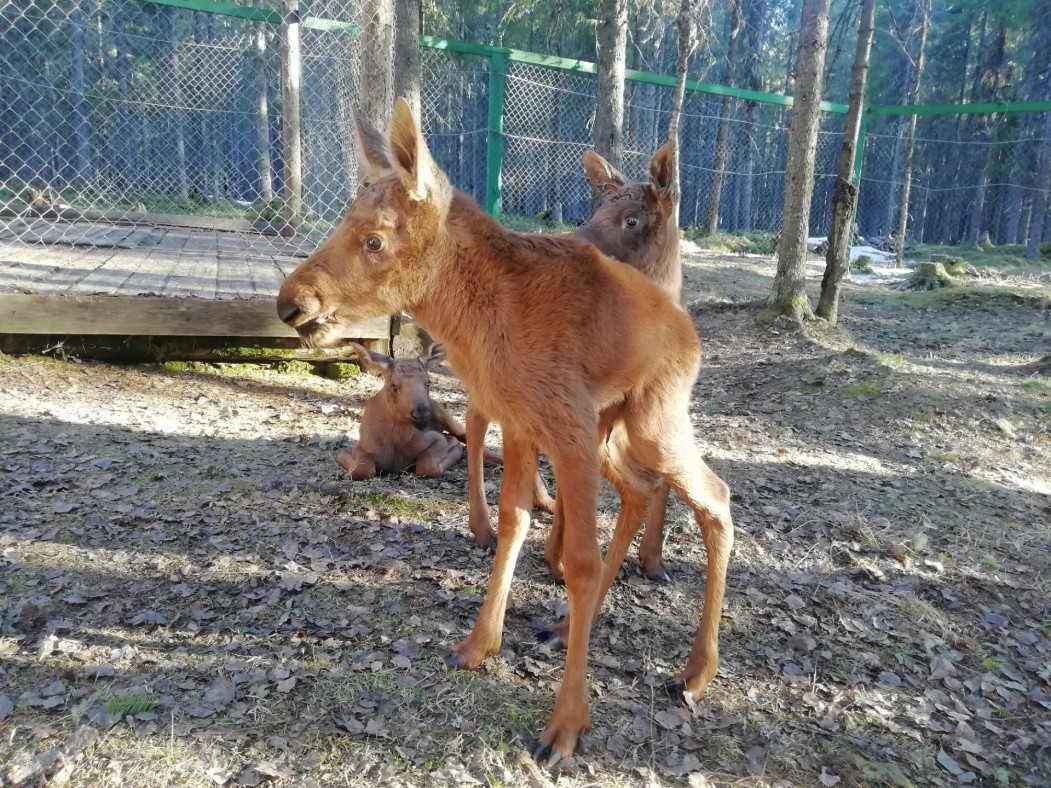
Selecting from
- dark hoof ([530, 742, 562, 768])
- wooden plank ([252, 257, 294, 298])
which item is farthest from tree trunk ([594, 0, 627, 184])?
dark hoof ([530, 742, 562, 768])

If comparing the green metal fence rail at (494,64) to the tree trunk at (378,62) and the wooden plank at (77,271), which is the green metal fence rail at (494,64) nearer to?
the tree trunk at (378,62)

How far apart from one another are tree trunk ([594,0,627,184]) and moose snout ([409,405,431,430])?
6.57 m

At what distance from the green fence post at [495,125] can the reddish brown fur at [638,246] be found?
7394 mm

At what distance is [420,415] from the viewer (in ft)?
18.3

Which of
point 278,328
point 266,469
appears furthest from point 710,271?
point 266,469

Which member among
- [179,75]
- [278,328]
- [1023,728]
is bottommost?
[1023,728]

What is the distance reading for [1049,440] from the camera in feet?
22.5

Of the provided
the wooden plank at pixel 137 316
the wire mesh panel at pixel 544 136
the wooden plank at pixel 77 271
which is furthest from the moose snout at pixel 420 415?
the wire mesh panel at pixel 544 136

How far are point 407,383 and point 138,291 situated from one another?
3460mm

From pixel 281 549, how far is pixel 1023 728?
13.1ft

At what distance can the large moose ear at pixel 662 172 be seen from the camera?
4.99 meters

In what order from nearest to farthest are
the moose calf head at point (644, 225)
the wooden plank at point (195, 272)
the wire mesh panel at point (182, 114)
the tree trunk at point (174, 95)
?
the moose calf head at point (644, 225), the wooden plank at point (195, 272), the wire mesh panel at point (182, 114), the tree trunk at point (174, 95)

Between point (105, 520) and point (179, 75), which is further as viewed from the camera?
point (179, 75)

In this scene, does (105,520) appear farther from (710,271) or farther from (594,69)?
(710,271)
